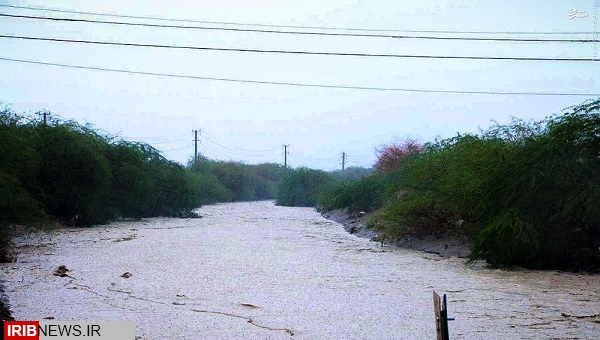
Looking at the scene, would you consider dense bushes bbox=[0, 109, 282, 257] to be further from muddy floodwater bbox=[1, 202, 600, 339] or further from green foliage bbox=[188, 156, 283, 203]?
green foliage bbox=[188, 156, 283, 203]

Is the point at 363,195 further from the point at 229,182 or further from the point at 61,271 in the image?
the point at 229,182

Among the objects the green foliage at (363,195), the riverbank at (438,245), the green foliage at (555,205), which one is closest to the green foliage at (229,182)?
the green foliage at (363,195)

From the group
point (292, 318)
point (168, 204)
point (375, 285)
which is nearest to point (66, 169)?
point (168, 204)

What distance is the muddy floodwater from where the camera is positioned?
11953 mm

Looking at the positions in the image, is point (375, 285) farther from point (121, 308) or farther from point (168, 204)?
point (168, 204)

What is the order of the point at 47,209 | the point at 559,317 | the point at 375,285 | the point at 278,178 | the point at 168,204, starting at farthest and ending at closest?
the point at 278,178 < the point at 168,204 < the point at 47,209 < the point at 375,285 < the point at 559,317

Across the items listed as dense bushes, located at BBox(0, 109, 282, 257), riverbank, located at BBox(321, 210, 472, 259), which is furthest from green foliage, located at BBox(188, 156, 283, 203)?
riverbank, located at BBox(321, 210, 472, 259)

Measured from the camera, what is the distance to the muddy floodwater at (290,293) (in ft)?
39.2

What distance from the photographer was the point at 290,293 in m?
15.9

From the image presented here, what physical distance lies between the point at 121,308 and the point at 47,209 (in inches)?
859

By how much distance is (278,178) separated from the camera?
418ft

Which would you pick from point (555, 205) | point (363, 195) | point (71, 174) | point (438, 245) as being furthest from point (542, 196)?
point (363, 195)

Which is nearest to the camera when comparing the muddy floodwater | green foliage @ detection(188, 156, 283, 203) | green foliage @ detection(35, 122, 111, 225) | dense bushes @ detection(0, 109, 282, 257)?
the muddy floodwater

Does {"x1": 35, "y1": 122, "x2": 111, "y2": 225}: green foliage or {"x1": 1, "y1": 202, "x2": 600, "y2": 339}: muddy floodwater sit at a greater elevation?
{"x1": 35, "y1": 122, "x2": 111, "y2": 225}: green foliage
